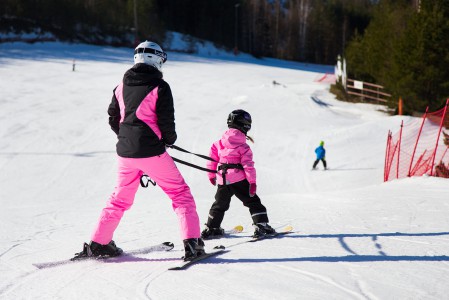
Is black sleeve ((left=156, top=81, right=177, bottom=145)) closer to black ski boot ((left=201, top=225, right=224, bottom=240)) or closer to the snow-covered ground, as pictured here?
the snow-covered ground

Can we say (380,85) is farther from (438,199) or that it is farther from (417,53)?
(438,199)

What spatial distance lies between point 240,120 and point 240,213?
270cm

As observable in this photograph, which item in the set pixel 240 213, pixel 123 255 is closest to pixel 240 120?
pixel 123 255

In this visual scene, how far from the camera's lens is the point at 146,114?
4.19 m

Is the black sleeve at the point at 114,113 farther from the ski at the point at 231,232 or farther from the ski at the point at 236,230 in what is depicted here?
the ski at the point at 236,230

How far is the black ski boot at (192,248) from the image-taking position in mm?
4230

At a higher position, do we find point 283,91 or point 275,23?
point 275,23

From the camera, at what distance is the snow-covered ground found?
356cm

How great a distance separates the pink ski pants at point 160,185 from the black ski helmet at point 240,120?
1.10m

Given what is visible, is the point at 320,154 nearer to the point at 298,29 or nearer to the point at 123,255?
the point at 123,255

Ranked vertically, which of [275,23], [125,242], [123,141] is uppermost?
[275,23]

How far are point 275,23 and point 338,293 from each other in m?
76.5

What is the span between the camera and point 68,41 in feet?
150

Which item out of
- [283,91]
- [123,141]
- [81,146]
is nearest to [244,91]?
[283,91]
